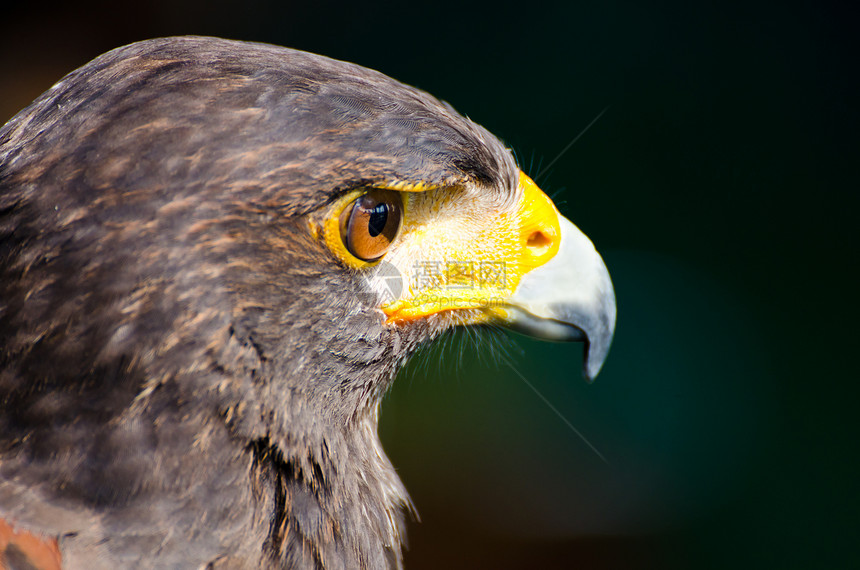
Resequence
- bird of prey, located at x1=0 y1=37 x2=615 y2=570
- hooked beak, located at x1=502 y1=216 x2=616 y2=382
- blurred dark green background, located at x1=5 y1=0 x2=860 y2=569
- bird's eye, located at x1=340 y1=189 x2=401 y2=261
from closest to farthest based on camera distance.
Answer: bird of prey, located at x1=0 y1=37 x2=615 y2=570
bird's eye, located at x1=340 y1=189 x2=401 y2=261
hooked beak, located at x1=502 y1=216 x2=616 y2=382
blurred dark green background, located at x1=5 y1=0 x2=860 y2=569

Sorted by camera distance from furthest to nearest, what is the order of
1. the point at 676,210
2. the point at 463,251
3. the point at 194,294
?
the point at 676,210, the point at 463,251, the point at 194,294

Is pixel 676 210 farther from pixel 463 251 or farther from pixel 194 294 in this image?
pixel 194 294

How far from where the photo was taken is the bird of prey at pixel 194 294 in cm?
90

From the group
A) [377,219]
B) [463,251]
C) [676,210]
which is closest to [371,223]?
[377,219]

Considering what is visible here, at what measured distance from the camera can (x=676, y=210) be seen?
3551 mm

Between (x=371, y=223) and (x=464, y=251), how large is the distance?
268 millimetres

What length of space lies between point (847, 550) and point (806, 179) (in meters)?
1.99

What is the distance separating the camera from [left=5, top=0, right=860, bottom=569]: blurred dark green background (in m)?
3.40

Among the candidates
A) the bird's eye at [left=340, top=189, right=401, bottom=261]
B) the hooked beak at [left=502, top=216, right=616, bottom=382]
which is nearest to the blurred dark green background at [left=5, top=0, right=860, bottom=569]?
the hooked beak at [left=502, top=216, right=616, bottom=382]

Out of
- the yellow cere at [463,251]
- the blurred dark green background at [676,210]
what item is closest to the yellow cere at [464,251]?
the yellow cere at [463,251]

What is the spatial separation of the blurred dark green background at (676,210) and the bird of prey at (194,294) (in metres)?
2.30

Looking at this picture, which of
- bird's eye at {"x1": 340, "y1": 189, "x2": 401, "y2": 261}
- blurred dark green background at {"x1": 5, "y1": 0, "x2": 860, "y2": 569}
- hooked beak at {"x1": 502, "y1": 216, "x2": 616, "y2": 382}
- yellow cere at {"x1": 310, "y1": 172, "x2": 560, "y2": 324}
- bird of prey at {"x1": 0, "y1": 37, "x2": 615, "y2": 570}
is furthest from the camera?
blurred dark green background at {"x1": 5, "y1": 0, "x2": 860, "y2": 569}

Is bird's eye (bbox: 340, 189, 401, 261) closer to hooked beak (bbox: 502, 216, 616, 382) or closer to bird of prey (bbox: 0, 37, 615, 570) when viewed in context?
bird of prey (bbox: 0, 37, 615, 570)

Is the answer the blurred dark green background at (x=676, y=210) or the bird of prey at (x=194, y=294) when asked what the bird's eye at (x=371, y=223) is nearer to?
the bird of prey at (x=194, y=294)
